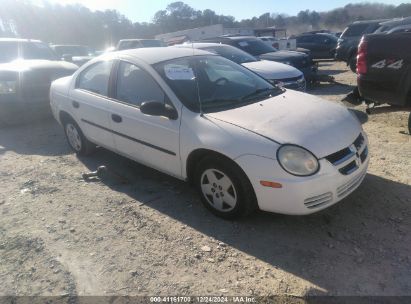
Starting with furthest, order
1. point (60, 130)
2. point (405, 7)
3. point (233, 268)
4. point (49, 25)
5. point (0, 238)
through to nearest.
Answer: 1. point (49, 25)
2. point (405, 7)
3. point (60, 130)
4. point (0, 238)
5. point (233, 268)

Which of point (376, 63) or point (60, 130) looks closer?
point (376, 63)

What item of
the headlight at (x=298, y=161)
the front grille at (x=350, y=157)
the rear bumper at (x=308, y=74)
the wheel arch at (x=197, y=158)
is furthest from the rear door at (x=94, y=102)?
the rear bumper at (x=308, y=74)

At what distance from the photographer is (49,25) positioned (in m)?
57.7

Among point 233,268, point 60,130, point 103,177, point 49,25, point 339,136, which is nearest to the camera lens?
point 233,268

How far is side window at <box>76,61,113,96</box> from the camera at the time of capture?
15.3ft

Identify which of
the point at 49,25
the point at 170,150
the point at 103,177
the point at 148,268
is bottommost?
the point at 148,268

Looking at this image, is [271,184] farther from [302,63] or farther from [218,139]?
[302,63]

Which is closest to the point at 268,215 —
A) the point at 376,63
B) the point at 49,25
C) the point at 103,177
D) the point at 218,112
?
the point at 218,112

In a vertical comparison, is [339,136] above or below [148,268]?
above

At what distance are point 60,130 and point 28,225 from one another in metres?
3.83

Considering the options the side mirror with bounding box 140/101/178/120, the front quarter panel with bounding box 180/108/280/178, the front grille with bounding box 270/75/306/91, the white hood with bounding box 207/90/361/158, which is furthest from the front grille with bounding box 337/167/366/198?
the front grille with bounding box 270/75/306/91

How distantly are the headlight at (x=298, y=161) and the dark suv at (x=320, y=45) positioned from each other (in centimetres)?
1727

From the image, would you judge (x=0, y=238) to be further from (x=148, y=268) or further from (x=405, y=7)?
(x=405, y=7)

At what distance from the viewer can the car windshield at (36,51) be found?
353 inches
